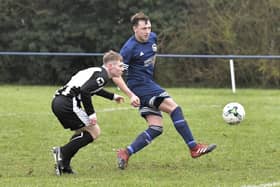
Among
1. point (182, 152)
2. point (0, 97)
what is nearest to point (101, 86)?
point (182, 152)

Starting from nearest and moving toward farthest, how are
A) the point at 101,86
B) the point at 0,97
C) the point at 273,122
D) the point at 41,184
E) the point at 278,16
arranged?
the point at 41,184 < the point at 101,86 < the point at 273,122 < the point at 0,97 < the point at 278,16

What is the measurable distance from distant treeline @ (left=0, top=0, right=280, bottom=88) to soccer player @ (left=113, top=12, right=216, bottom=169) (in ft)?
59.1

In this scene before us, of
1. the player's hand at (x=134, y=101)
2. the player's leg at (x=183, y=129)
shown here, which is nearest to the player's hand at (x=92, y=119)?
the player's hand at (x=134, y=101)

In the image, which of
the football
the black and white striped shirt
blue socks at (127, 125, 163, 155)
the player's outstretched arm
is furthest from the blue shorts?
the football

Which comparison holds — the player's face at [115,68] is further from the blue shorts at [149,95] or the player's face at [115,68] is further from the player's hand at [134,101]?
the blue shorts at [149,95]

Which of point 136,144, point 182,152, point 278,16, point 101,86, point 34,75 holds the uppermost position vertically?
point 101,86

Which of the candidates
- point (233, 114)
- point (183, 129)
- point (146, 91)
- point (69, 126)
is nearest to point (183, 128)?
point (183, 129)

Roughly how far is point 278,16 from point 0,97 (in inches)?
482

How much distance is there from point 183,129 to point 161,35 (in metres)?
21.6

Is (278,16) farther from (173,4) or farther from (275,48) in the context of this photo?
(173,4)

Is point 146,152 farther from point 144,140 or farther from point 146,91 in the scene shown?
point 146,91

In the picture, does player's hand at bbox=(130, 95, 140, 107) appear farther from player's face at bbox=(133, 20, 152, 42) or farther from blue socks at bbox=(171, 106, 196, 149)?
player's face at bbox=(133, 20, 152, 42)

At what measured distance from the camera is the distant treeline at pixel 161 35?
26.6 meters

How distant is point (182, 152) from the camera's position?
9.45m
